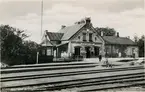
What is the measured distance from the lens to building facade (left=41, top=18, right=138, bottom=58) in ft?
126

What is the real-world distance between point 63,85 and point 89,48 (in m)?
27.0

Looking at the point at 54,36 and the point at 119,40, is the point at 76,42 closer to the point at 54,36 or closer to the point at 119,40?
the point at 54,36

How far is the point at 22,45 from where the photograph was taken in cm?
2605

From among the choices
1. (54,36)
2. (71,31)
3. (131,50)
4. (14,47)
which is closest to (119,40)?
Result: (131,50)

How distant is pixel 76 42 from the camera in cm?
3891

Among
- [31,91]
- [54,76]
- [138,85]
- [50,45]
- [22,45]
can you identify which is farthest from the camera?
[50,45]

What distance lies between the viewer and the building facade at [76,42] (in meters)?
38.4

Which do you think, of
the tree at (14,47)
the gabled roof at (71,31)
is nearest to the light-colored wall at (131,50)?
the gabled roof at (71,31)

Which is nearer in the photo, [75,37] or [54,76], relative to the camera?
[54,76]

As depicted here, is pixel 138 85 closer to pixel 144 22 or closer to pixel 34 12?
pixel 144 22

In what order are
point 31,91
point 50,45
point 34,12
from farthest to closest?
point 50,45 → point 34,12 → point 31,91

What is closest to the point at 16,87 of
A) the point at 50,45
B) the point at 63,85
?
the point at 63,85

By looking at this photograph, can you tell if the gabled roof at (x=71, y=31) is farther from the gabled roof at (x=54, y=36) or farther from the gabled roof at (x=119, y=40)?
the gabled roof at (x=119, y=40)

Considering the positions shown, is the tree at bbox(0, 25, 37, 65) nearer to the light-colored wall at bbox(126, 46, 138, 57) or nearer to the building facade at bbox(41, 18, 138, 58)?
the building facade at bbox(41, 18, 138, 58)
